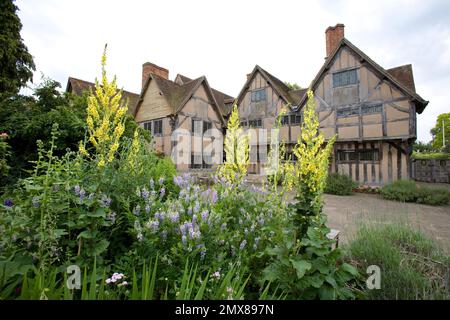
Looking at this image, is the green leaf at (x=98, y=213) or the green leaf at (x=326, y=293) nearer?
the green leaf at (x=326, y=293)

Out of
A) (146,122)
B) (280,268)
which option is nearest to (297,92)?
(146,122)

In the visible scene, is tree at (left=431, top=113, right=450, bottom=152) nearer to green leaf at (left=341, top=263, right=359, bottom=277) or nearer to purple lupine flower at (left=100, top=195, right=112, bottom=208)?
green leaf at (left=341, top=263, right=359, bottom=277)

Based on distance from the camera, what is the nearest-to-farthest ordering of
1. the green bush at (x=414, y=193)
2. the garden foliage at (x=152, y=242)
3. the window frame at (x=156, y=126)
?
the garden foliage at (x=152, y=242)
the green bush at (x=414, y=193)
the window frame at (x=156, y=126)

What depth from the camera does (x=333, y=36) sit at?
1529 centimetres

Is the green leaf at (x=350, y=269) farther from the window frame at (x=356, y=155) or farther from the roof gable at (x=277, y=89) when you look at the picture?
the roof gable at (x=277, y=89)

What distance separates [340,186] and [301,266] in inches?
A: 465

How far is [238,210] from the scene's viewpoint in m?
2.83

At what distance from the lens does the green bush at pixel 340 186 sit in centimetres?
1190

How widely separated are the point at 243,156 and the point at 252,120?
1460cm

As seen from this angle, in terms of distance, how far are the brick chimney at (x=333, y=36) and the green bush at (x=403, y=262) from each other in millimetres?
15125

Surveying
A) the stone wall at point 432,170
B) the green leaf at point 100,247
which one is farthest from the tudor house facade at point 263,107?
the green leaf at point 100,247

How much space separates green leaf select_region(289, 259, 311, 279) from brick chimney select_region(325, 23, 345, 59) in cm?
1673

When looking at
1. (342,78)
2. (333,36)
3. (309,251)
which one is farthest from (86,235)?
(333,36)
